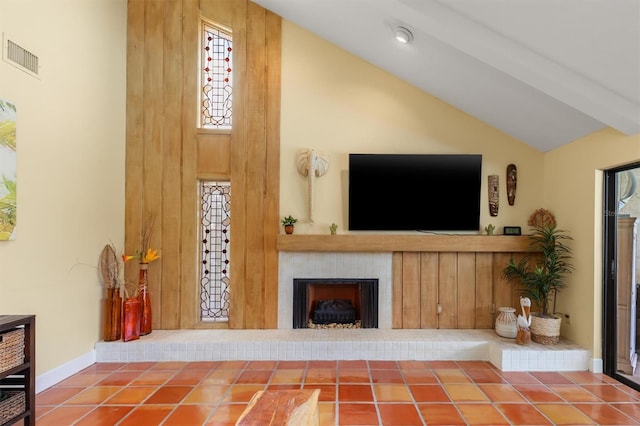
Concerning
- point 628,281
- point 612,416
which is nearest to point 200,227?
point 612,416

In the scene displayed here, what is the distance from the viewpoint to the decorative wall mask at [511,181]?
3875mm

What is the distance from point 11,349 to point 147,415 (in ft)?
3.12

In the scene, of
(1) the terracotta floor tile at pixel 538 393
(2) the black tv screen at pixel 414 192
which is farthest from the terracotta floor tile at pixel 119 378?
(1) the terracotta floor tile at pixel 538 393

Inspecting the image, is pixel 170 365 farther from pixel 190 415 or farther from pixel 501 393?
pixel 501 393

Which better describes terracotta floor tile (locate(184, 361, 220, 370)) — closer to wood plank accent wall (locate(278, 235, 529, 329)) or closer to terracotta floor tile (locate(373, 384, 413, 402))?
terracotta floor tile (locate(373, 384, 413, 402))

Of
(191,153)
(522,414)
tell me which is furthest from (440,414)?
(191,153)

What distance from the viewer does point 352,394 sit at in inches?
106

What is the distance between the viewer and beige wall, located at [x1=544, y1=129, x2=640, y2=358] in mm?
3061

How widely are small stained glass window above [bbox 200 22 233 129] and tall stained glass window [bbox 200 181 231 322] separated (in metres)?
0.96

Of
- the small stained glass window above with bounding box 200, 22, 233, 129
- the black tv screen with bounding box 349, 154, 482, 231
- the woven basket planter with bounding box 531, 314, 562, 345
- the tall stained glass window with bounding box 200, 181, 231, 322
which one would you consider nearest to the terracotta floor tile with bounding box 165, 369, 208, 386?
the tall stained glass window with bounding box 200, 181, 231, 322

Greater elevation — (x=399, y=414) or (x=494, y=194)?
(x=494, y=194)

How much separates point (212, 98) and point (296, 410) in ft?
11.2

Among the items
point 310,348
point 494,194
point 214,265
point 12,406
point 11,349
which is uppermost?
point 494,194

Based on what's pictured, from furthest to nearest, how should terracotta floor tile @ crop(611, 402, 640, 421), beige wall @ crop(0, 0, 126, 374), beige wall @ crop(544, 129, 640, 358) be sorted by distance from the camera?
1. beige wall @ crop(544, 129, 640, 358)
2. beige wall @ crop(0, 0, 126, 374)
3. terracotta floor tile @ crop(611, 402, 640, 421)
